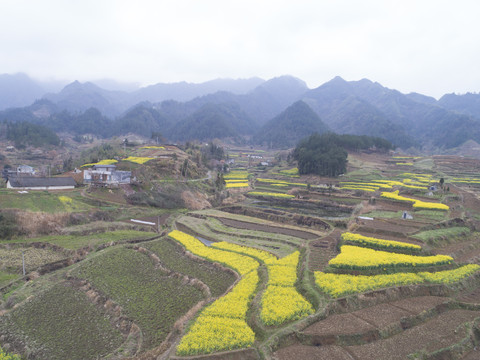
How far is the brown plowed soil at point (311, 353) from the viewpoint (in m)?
13.0

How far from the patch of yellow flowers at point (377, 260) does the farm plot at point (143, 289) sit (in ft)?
35.9

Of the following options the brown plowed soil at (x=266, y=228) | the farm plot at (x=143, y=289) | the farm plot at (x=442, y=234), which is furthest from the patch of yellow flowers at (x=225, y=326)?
the farm plot at (x=442, y=234)

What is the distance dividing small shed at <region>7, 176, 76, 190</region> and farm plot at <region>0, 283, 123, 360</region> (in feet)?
99.2

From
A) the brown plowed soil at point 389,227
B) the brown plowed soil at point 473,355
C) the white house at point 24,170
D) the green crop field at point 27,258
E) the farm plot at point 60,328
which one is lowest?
the farm plot at point 60,328

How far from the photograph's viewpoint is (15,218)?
3061cm

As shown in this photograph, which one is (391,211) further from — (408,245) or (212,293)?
(212,293)

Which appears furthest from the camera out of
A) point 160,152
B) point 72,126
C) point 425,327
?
point 72,126

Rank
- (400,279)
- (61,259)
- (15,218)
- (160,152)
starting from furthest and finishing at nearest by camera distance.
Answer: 1. (160,152)
2. (15,218)
3. (61,259)
4. (400,279)

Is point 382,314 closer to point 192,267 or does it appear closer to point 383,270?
point 383,270

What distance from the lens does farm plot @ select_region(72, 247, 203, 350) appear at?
16922 millimetres

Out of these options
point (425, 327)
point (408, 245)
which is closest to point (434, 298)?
point (425, 327)

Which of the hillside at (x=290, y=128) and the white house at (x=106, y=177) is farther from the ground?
the hillside at (x=290, y=128)

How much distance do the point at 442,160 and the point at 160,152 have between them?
8357cm

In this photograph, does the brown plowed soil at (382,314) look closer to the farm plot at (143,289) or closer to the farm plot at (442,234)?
the farm plot at (143,289)
